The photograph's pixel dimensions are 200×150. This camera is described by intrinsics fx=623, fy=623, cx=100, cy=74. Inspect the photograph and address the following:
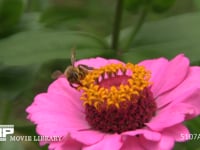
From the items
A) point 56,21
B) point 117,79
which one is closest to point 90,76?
point 117,79

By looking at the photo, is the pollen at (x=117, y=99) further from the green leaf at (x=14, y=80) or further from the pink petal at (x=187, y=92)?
the green leaf at (x=14, y=80)

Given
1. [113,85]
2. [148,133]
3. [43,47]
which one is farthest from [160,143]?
[43,47]

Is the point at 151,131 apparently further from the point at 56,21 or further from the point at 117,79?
the point at 56,21

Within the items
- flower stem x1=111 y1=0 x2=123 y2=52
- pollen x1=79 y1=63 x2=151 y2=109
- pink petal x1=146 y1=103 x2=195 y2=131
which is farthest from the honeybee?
flower stem x1=111 y1=0 x2=123 y2=52

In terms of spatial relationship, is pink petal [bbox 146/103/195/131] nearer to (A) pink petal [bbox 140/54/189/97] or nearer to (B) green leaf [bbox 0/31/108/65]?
(A) pink petal [bbox 140/54/189/97]

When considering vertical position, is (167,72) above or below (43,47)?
below

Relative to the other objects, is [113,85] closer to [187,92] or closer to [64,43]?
[187,92]

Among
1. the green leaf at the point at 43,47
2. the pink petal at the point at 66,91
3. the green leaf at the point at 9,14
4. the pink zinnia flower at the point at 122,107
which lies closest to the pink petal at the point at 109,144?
the pink zinnia flower at the point at 122,107

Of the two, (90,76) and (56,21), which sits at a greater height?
(56,21)
